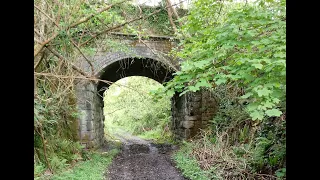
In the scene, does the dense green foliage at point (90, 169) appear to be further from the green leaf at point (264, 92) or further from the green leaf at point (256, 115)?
the green leaf at point (264, 92)

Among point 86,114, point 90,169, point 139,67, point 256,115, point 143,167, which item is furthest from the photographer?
point 139,67

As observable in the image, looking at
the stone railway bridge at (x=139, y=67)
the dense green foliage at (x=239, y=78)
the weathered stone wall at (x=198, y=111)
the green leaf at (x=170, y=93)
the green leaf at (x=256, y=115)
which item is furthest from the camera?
the weathered stone wall at (x=198, y=111)

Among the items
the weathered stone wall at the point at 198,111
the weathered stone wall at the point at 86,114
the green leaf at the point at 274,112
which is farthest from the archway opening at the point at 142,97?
the green leaf at the point at 274,112

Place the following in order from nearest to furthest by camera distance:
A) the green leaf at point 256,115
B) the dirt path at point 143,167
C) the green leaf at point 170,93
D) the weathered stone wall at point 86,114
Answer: the green leaf at point 256,115 → the green leaf at point 170,93 → the dirt path at point 143,167 → the weathered stone wall at point 86,114

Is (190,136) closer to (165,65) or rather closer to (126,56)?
(165,65)

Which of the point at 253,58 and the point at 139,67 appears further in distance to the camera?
the point at 139,67

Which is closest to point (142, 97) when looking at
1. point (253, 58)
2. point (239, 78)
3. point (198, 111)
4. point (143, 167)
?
point (198, 111)

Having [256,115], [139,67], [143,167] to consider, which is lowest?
[143,167]

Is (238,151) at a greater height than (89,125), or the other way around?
(89,125)

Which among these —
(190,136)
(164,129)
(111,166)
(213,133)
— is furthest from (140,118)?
(111,166)

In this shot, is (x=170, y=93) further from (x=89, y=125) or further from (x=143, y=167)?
(x=89, y=125)

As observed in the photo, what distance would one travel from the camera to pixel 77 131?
9.52m

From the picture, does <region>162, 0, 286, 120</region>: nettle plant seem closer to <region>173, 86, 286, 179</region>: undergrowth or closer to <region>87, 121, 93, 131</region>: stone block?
<region>173, 86, 286, 179</region>: undergrowth
